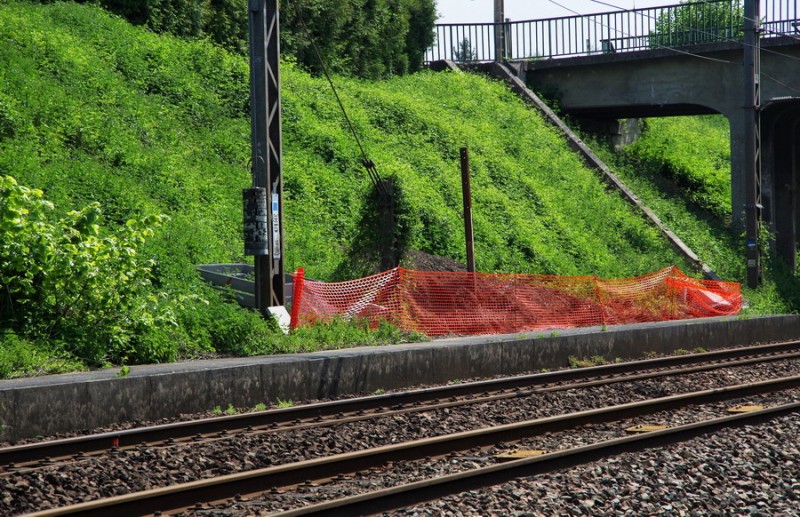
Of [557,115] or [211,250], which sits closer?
[211,250]

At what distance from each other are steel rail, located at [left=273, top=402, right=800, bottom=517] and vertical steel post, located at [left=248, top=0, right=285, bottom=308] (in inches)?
302

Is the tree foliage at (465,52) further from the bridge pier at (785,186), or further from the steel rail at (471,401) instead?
the steel rail at (471,401)

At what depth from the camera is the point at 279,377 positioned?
41.8ft

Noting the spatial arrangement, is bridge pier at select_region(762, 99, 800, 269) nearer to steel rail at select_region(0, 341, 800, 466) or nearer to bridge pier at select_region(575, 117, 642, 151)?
bridge pier at select_region(575, 117, 642, 151)

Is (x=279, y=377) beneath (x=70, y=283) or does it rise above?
beneath

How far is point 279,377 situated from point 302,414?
68.0 inches

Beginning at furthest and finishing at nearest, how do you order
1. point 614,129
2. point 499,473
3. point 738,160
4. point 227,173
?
point 614,129 < point 738,160 < point 227,173 < point 499,473

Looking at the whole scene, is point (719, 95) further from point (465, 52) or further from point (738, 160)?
point (465, 52)

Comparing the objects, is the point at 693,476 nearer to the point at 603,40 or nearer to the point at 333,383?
the point at 333,383

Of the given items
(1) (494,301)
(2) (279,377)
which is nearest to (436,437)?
(2) (279,377)

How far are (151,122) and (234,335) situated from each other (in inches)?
397

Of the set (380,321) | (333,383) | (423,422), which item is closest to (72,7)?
(380,321)

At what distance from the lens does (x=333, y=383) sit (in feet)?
43.7

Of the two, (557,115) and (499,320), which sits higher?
(557,115)
